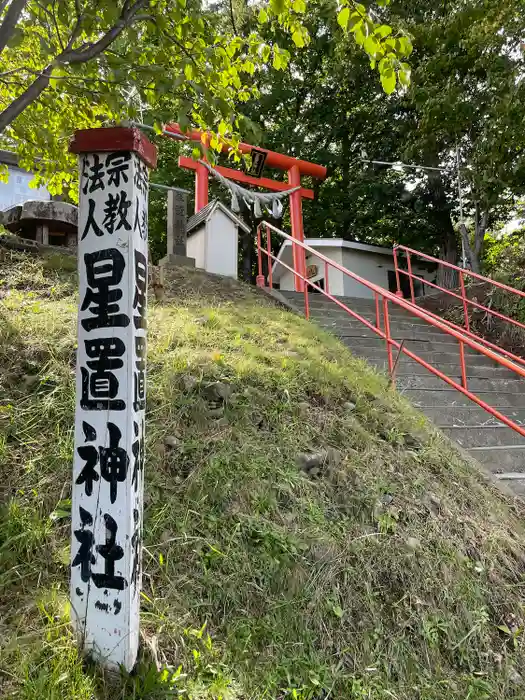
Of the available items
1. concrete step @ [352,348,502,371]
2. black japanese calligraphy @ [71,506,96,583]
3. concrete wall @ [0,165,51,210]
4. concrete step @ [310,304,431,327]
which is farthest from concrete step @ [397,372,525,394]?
concrete wall @ [0,165,51,210]

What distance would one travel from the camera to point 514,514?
3324 mm

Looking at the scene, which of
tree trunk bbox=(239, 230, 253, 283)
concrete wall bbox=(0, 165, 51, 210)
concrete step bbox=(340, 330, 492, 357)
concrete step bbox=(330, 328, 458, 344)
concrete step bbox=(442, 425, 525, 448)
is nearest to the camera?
concrete step bbox=(442, 425, 525, 448)

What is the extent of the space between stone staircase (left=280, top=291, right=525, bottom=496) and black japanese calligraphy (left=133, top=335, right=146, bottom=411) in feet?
10.5

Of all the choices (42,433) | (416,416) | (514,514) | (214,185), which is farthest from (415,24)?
(42,433)

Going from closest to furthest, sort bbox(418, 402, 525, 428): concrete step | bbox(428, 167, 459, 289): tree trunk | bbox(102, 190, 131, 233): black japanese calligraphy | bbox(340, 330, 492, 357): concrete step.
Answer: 1. bbox(102, 190, 131, 233): black japanese calligraphy
2. bbox(418, 402, 525, 428): concrete step
3. bbox(340, 330, 492, 357): concrete step
4. bbox(428, 167, 459, 289): tree trunk

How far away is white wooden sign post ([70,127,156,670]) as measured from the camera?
1.76m

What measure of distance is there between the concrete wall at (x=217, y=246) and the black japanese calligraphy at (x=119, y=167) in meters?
5.34

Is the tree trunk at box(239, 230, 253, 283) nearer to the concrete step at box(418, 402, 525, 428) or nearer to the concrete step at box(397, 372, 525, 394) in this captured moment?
the concrete step at box(397, 372, 525, 394)

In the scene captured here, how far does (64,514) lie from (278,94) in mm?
16211

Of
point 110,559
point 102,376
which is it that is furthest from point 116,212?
point 110,559

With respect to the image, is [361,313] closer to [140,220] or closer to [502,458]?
[502,458]

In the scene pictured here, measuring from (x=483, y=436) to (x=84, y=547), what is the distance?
379cm

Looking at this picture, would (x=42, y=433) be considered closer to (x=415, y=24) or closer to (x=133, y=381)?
(x=133, y=381)

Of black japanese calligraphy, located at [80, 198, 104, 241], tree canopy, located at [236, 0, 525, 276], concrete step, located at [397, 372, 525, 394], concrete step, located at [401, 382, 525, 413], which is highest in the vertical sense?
tree canopy, located at [236, 0, 525, 276]
